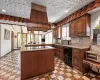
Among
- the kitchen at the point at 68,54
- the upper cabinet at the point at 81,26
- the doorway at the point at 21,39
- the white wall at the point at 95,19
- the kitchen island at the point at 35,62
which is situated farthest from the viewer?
the doorway at the point at 21,39

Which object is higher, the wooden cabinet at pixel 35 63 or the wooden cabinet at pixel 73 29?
the wooden cabinet at pixel 73 29

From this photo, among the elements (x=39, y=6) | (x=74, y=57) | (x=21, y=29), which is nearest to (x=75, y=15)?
(x=39, y=6)

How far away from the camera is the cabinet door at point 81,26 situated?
3.06 m

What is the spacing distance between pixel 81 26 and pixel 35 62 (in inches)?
95.4

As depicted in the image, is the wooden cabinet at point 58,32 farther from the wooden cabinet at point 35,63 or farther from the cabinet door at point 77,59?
the wooden cabinet at point 35,63

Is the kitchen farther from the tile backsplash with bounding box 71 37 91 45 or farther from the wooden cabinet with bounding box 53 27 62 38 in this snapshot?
the wooden cabinet with bounding box 53 27 62 38

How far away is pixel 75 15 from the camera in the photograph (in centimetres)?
348

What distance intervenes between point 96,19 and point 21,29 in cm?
908

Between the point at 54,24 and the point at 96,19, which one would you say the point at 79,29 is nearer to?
the point at 96,19

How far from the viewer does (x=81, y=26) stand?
3203 mm

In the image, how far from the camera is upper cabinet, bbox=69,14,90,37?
301cm

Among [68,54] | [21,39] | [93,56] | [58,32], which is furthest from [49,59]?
[21,39]

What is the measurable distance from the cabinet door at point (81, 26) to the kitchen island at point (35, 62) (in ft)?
5.17

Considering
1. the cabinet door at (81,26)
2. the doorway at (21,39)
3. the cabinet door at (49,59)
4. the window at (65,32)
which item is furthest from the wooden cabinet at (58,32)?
the doorway at (21,39)
